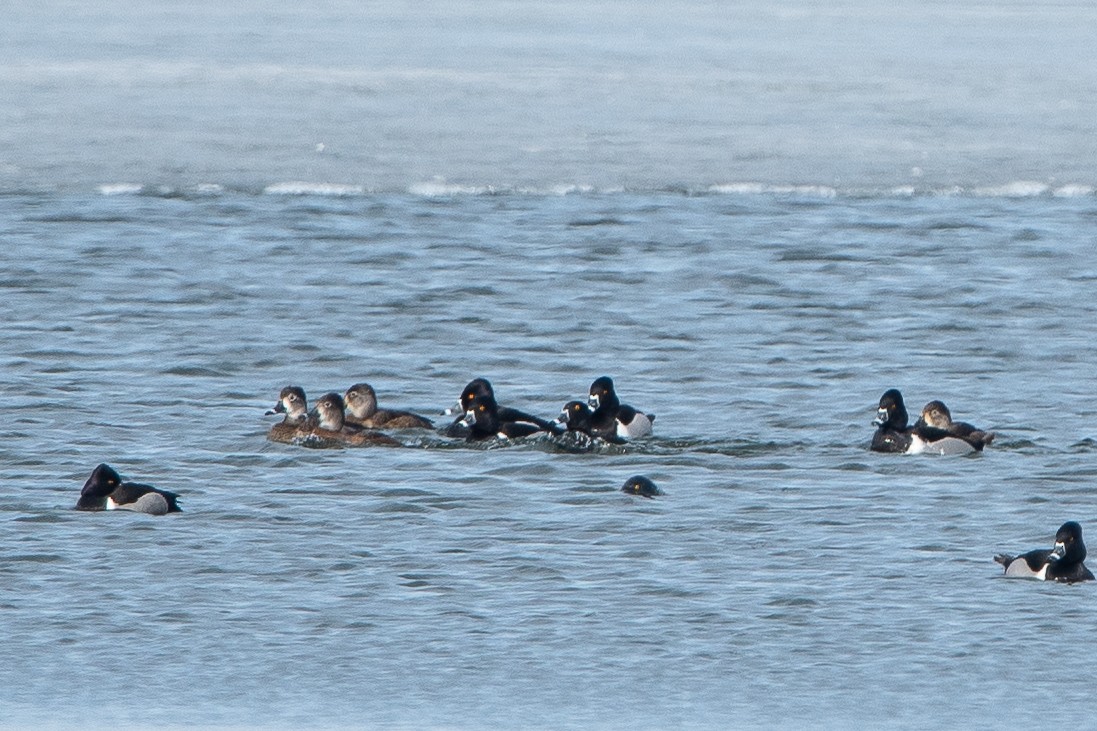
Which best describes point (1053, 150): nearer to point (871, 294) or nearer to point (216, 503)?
point (871, 294)

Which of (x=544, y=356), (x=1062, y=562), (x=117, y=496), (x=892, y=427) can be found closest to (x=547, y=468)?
(x=892, y=427)

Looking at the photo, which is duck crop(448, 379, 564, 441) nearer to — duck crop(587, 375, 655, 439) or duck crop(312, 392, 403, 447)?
duck crop(587, 375, 655, 439)

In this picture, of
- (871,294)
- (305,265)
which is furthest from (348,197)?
(871,294)

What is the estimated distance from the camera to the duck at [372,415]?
1028 centimetres

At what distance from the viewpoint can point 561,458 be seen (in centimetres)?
1000

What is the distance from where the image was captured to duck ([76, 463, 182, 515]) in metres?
8.51

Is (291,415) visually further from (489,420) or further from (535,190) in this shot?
(535,190)

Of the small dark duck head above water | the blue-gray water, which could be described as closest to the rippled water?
the blue-gray water

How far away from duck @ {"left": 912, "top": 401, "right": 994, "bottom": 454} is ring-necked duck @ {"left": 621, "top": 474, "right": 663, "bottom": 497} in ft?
4.88

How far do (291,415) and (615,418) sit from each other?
1.57 m

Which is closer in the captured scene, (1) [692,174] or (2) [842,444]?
(2) [842,444]

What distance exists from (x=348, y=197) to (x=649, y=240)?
2616 millimetres

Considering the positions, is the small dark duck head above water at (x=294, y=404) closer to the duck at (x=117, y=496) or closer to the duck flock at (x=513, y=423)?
the duck flock at (x=513, y=423)

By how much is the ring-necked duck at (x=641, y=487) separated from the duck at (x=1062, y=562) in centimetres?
181
